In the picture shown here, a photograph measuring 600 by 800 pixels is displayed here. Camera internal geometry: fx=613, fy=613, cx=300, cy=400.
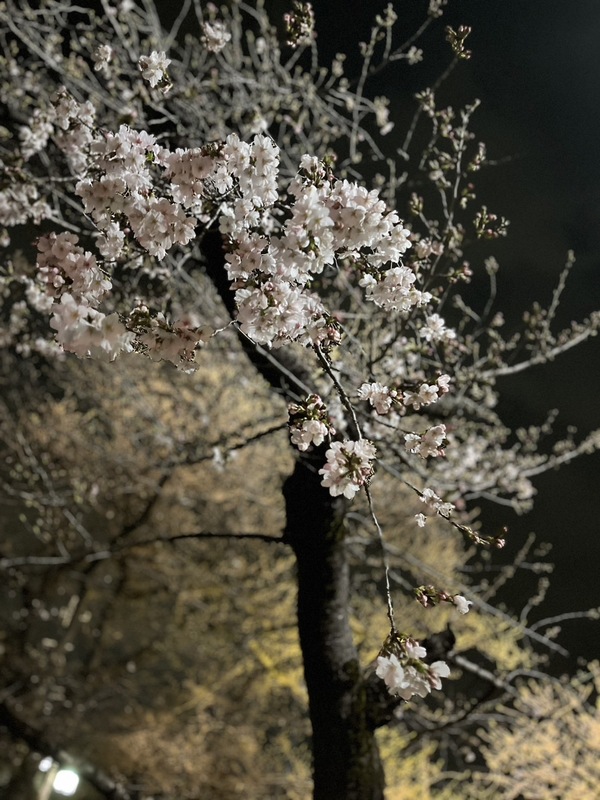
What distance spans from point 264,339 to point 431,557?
1402cm

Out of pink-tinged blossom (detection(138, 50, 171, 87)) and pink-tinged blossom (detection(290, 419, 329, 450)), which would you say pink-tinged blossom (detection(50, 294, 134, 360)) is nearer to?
pink-tinged blossom (detection(290, 419, 329, 450))

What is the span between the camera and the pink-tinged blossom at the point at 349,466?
6.12 ft

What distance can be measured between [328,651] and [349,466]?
69.1 inches

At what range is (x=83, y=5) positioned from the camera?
4707mm

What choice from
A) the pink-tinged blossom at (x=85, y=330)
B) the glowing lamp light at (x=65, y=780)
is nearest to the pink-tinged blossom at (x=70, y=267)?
the pink-tinged blossom at (x=85, y=330)

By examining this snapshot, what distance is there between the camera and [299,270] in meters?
1.91

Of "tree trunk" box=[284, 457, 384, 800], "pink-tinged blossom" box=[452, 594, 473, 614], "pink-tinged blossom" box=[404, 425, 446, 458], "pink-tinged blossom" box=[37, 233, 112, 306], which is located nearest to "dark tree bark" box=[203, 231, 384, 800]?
"tree trunk" box=[284, 457, 384, 800]

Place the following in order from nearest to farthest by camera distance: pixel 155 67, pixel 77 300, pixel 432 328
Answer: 1. pixel 77 300
2. pixel 155 67
3. pixel 432 328

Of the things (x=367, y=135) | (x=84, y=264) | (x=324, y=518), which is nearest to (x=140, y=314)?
(x=84, y=264)

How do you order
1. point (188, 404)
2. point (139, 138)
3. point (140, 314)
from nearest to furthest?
point (140, 314)
point (139, 138)
point (188, 404)

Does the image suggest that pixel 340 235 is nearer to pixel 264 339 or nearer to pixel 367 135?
pixel 264 339

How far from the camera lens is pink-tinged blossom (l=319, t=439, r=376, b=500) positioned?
6.12ft

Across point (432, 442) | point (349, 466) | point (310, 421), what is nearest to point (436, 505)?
point (432, 442)

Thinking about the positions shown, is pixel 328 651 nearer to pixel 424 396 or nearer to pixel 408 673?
pixel 408 673
